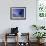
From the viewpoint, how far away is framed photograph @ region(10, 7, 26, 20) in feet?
23.4

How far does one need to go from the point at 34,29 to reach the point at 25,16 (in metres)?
0.71

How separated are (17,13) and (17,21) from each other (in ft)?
1.17

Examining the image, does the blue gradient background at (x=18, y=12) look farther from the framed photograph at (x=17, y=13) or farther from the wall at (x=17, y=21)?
the wall at (x=17, y=21)

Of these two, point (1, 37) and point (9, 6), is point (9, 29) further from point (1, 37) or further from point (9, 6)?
point (9, 6)

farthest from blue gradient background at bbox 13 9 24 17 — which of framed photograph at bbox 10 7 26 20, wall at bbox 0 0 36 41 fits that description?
wall at bbox 0 0 36 41

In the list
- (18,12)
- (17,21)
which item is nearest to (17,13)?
(18,12)

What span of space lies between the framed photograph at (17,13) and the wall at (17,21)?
13 centimetres

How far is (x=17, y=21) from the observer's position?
23.6 ft

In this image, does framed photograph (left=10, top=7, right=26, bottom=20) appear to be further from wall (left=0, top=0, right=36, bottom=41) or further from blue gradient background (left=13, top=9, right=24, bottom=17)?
wall (left=0, top=0, right=36, bottom=41)

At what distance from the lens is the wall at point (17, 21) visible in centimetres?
713

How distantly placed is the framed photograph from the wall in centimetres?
13

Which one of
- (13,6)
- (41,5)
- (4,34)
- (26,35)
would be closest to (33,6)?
(41,5)

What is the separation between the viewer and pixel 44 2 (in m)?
7.19

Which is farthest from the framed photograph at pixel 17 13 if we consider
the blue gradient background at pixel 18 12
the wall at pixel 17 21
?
the wall at pixel 17 21
